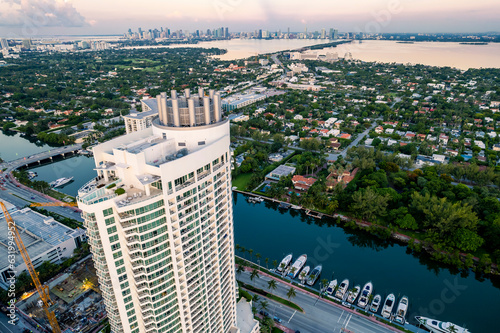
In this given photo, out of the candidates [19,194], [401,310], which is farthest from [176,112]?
[19,194]

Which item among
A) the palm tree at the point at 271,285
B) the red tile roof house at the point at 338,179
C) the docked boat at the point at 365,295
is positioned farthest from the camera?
the red tile roof house at the point at 338,179

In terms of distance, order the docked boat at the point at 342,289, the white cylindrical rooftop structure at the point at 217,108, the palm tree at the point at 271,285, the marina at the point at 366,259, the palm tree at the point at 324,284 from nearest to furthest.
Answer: the white cylindrical rooftop structure at the point at 217,108 < the palm tree at the point at 271,285 < the docked boat at the point at 342,289 < the palm tree at the point at 324,284 < the marina at the point at 366,259

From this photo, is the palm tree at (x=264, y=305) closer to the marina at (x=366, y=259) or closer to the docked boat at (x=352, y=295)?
the docked boat at (x=352, y=295)

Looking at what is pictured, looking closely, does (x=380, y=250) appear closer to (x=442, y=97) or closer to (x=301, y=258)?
(x=301, y=258)

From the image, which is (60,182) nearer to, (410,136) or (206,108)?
(206,108)

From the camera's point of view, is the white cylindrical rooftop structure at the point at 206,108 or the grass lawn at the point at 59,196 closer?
the white cylindrical rooftop structure at the point at 206,108

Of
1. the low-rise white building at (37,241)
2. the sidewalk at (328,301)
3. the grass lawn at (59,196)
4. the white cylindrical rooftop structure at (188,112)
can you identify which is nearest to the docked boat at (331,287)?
the sidewalk at (328,301)

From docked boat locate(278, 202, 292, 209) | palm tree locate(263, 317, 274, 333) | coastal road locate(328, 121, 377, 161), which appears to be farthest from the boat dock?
palm tree locate(263, 317, 274, 333)
